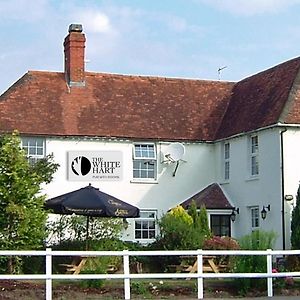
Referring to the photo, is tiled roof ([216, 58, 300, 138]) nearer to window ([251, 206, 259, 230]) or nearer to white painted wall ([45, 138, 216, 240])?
white painted wall ([45, 138, 216, 240])

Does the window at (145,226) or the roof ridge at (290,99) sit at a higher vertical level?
the roof ridge at (290,99)

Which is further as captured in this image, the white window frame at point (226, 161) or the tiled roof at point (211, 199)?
the white window frame at point (226, 161)

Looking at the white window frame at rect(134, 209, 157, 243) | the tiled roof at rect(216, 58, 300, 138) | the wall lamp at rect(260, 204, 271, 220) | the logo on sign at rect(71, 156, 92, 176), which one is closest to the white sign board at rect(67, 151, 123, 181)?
the logo on sign at rect(71, 156, 92, 176)

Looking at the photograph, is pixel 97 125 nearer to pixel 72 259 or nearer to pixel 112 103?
pixel 112 103

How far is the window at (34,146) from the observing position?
31.7m

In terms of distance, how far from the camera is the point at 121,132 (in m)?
32.9

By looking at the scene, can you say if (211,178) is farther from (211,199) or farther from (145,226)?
(145,226)

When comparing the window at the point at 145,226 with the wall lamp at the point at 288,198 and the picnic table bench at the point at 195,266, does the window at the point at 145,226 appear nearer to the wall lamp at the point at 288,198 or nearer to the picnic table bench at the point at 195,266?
the wall lamp at the point at 288,198

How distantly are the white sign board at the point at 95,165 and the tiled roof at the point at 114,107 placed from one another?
80cm

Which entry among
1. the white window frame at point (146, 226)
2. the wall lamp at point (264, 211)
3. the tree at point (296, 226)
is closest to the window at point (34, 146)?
the white window frame at point (146, 226)

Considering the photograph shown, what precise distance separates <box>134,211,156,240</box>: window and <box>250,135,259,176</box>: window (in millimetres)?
4678

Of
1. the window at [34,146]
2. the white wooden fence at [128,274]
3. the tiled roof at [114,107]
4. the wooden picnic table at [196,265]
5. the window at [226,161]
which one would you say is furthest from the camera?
the window at [226,161]

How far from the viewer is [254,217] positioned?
30859 mm

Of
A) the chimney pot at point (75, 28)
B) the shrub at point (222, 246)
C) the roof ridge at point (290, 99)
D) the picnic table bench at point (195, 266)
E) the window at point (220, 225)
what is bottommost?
the picnic table bench at point (195, 266)
